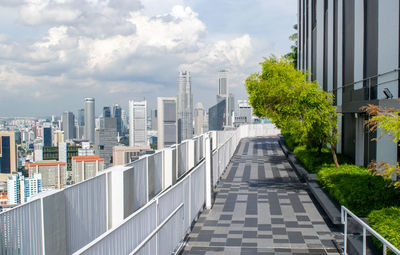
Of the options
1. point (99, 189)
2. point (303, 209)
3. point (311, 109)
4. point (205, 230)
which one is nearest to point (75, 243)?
point (99, 189)

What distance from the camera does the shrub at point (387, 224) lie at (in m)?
5.88

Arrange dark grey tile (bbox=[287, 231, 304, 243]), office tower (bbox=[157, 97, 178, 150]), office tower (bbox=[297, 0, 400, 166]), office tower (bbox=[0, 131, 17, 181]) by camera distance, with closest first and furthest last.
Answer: dark grey tile (bbox=[287, 231, 304, 243]), office tower (bbox=[297, 0, 400, 166]), office tower (bbox=[0, 131, 17, 181]), office tower (bbox=[157, 97, 178, 150])

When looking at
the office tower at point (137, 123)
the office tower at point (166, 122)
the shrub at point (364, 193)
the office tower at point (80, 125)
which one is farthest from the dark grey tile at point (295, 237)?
the office tower at point (166, 122)

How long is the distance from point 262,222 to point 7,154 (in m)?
26.1

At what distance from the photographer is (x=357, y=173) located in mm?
11672

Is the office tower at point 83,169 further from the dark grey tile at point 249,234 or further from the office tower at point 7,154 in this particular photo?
the office tower at point 7,154

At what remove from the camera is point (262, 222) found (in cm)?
1052

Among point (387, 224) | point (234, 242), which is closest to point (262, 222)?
point (234, 242)

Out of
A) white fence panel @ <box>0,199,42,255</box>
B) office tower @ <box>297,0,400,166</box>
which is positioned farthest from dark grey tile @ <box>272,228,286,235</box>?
white fence panel @ <box>0,199,42,255</box>

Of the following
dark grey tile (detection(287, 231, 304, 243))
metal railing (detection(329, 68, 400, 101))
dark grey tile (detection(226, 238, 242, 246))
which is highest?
metal railing (detection(329, 68, 400, 101))

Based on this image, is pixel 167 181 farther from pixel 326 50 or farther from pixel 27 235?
pixel 326 50

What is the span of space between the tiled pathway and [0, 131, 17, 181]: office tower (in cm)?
1746

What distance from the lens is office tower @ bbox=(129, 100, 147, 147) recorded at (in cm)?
9412

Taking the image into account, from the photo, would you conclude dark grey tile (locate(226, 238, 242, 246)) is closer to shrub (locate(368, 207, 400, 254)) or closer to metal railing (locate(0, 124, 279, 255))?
metal railing (locate(0, 124, 279, 255))
